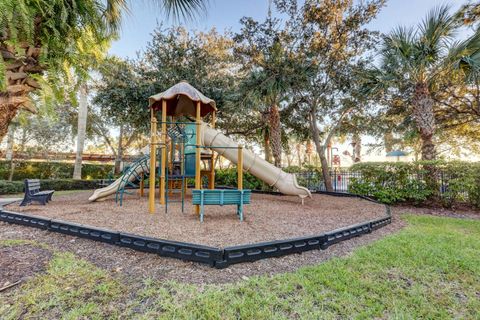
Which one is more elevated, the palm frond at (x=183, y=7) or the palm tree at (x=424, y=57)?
the palm tree at (x=424, y=57)

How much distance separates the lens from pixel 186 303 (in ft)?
6.90

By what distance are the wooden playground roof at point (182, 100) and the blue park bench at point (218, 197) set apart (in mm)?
2639

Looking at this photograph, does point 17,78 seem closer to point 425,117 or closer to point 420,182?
point 420,182

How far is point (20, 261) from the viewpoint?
2869 mm

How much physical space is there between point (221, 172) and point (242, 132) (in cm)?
327

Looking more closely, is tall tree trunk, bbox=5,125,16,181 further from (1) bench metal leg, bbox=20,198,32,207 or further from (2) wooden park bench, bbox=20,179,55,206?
(1) bench metal leg, bbox=20,198,32,207

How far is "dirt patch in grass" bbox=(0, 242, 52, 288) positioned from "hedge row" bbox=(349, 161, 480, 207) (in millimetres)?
8856

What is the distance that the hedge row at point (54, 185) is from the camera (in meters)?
10.8

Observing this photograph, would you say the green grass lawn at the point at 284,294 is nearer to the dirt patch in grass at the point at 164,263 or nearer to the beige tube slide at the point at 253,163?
the dirt patch in grass at the point at 164,263

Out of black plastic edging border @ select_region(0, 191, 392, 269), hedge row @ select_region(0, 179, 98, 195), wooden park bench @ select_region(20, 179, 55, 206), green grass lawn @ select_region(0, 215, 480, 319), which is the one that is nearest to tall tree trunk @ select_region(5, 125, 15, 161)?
hedge row @ select_region(0, 179, 98, 195)

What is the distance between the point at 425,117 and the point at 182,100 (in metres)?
8.37

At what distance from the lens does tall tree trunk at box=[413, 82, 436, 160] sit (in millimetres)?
8047

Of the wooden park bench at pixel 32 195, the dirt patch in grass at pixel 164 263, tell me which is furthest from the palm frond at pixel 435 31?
the wooden park bench at pixel 32 195

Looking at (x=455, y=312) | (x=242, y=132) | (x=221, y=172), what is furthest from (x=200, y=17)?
(x=242, y=132)
